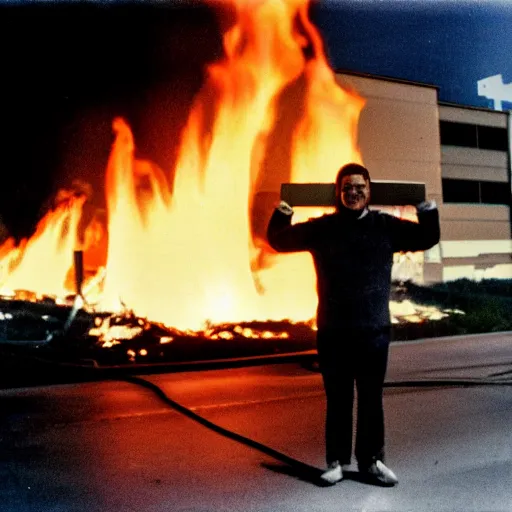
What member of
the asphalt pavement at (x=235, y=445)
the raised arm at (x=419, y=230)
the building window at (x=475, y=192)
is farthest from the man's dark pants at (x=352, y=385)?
the building window at (x=475, y=192)

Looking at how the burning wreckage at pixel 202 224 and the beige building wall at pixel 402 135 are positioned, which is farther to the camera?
the beige building wall at pixel 402 135

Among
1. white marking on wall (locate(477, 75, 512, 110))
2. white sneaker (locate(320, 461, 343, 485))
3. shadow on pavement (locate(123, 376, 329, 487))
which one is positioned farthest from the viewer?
white marking on wall (locate(477, 75, 512, 110))

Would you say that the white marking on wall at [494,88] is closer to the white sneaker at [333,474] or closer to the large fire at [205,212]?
the large fire at [205,212]

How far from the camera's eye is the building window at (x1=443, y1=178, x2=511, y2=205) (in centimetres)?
2364

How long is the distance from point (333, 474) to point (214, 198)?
8215 millimetres

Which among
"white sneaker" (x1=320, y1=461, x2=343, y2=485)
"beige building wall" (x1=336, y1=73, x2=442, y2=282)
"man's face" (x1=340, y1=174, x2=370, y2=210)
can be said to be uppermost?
"beige building wall" (x1=336, y1=73, x2=442, y2=282)

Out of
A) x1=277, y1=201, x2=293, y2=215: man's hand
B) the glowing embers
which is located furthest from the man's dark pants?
the glowing embers

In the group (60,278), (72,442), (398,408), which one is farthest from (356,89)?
(72,442)

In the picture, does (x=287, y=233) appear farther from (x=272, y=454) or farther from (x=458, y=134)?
(x=458, y=134)

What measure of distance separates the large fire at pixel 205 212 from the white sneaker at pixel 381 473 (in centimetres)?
648

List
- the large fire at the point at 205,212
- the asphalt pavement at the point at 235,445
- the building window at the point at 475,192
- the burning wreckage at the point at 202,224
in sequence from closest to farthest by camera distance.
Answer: the asphalt pavement at the point at 235,445 < the burning wreckage at the point at 202,224 < the large fire at the point at 205,212 < the building window at the point at 475,192

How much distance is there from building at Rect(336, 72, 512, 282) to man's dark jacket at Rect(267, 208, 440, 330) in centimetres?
1594

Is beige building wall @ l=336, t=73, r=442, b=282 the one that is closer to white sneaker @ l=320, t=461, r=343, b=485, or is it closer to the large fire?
the large fire

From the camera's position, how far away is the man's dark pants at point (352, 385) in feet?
11.2
